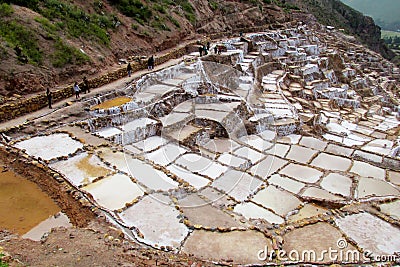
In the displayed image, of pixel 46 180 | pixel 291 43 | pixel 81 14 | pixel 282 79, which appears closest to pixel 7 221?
pixel 46 180

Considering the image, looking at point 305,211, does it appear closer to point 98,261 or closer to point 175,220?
point 175,220

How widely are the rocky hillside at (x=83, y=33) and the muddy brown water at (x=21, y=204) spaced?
4.71 meters

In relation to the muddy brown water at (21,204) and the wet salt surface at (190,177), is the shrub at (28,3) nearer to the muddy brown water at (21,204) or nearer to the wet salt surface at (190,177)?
the muddy brown water at (21,204)

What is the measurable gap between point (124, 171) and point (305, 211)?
188 inches

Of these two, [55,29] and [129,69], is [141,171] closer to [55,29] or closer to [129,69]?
[129,69]

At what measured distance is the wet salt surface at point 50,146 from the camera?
9.44m

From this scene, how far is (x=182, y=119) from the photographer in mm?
12633

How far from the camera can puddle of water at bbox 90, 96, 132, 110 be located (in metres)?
12.5

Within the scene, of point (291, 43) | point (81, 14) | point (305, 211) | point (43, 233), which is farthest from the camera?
point (291, 43)

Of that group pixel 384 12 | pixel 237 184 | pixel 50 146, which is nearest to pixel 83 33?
pixel 50 146

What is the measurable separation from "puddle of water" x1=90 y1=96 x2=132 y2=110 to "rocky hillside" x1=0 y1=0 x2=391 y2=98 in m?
2.13

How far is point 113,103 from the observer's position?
12938 mm

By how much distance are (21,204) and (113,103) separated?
6005 millimetres

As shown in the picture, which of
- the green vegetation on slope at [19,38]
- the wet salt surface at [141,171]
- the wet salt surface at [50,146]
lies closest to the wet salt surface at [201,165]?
the wet salt surface at [141,171]
